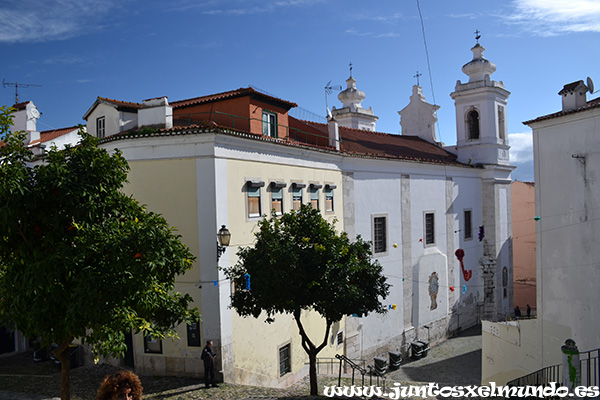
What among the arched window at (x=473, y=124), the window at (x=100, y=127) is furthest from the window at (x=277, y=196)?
the arched window at (x=473, y=124)

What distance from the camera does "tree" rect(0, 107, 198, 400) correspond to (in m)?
8.03

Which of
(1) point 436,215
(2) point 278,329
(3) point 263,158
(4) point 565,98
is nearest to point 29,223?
(3) point 263,158

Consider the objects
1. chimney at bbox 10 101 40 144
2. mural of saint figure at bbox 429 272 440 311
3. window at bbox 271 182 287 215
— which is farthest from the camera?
mural of saint figure at bbox 429 272 440 311

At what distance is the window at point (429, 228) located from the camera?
83.1ft

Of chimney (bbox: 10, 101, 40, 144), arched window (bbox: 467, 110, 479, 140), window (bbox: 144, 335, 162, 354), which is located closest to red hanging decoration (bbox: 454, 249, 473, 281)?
arched window (bbox: 467, 110, 479, 140)

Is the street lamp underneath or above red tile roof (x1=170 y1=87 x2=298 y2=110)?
underneath

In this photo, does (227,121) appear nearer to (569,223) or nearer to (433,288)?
(569,223)

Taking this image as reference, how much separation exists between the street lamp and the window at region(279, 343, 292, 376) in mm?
4538

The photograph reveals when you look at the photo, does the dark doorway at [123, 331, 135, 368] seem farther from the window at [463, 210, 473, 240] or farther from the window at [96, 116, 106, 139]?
the window at [463, 210, 473, 240]

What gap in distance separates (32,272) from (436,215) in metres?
21.1

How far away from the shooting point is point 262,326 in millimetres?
15070

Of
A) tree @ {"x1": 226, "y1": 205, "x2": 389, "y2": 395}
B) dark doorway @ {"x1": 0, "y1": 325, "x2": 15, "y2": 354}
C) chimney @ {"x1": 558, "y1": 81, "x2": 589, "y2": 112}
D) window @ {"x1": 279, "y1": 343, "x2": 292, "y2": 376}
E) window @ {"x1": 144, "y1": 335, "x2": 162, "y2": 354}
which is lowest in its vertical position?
window @ {"x1": 279, "y1": 343, "x2": 292, "y2": 376}

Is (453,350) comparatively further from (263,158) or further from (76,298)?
(76,298)

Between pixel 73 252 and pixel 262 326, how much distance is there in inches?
Result: 309
